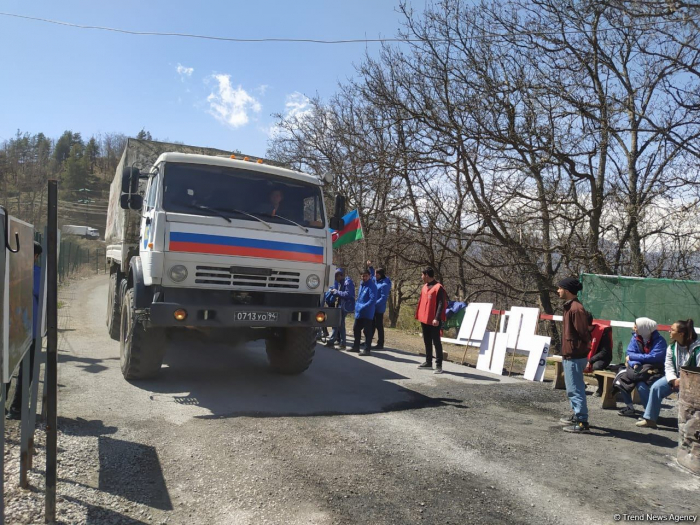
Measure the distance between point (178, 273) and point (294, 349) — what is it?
7.03 feet

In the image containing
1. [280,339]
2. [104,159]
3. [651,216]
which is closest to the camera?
[280,339]

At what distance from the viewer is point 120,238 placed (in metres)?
8.95

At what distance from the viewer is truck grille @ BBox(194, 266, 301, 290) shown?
6.27 m

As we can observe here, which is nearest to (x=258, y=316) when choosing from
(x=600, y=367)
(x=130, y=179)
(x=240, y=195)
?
(x=240, y=195)

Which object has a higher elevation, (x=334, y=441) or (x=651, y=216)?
(x=651, y=216)

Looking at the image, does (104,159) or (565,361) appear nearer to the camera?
(565,361)

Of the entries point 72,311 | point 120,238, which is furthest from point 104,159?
point 120,238

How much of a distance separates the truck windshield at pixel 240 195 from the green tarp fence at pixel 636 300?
597cm

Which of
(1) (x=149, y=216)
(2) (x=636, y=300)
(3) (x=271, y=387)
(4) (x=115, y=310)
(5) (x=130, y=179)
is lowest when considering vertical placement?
(3) (x=271, y=387)

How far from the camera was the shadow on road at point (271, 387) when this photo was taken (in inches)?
242

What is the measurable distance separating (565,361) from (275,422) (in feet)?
10.8

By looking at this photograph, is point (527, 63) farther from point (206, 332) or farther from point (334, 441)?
point (334, 441)

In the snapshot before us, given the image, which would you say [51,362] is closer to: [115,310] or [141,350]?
[141,350]

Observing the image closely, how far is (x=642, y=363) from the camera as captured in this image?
670 cm
